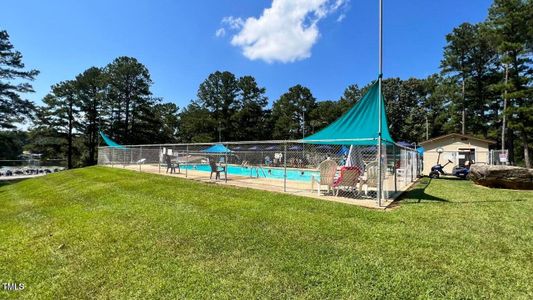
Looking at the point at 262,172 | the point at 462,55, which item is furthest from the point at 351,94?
the point at 262,172

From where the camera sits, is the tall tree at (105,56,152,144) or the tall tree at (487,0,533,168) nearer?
the tall tree at (487,0,533,168)

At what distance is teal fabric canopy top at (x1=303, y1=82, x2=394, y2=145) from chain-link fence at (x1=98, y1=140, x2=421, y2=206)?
256 millimetres

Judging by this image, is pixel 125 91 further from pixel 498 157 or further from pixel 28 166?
pixel 498 157

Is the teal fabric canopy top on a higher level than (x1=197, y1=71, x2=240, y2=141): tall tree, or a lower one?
lower

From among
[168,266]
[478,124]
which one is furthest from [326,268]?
[478,124]

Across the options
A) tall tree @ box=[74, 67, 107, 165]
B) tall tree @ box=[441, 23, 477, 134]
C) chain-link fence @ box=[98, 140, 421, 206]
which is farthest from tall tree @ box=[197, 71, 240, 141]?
tall tree @ box=[441, 23, 477, 134]

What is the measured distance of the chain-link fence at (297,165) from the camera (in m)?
7.83

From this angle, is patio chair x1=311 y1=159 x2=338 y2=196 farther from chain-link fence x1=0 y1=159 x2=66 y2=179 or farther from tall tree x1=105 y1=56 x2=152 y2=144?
tall tree x1=105 y1=56 x2=152 y2=144

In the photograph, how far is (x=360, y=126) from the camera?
313 inches

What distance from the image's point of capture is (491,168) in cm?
1033

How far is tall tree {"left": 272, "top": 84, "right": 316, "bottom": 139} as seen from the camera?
172 ft

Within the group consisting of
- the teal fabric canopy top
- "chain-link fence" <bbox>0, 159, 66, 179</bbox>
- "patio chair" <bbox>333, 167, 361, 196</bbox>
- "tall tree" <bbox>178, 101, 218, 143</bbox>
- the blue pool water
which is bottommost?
"chain-link fence" <bbox>0, 159, 66, 179</bbox>

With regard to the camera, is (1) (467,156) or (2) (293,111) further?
(2) (293,111)

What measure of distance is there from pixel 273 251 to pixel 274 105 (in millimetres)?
54473
